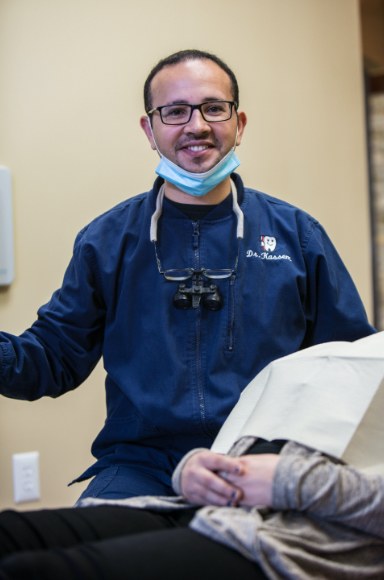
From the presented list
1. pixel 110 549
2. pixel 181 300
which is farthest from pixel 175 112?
pixel 110 549

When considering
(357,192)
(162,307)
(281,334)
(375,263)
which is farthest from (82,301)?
(375,263)

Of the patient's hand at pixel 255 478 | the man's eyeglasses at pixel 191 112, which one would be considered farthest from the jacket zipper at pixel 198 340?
the patient's hand at pixel 255 478

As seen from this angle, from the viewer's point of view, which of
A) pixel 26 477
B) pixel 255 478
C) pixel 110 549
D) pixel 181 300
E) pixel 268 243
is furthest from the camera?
pixel 26 477

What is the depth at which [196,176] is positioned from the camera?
1535mm

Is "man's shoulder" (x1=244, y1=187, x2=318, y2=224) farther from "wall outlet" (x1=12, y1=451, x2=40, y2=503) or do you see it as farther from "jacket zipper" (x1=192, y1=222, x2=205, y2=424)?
"wall outlet" (x1=12, y1=451, x2=40, y2=503)

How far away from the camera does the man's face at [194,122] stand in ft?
5.04

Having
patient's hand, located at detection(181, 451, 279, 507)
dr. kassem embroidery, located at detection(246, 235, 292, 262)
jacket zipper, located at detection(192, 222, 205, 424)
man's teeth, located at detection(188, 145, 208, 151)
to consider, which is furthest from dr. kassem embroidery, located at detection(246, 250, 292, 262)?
patient's hand, located at detection(181, 451, 279, 507)

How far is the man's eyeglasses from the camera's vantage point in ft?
5.06

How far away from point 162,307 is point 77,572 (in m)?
0.70

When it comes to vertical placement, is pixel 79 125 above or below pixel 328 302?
above

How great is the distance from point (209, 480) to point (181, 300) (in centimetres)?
47

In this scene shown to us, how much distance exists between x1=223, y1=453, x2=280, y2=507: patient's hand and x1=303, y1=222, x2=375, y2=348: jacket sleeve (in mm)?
558

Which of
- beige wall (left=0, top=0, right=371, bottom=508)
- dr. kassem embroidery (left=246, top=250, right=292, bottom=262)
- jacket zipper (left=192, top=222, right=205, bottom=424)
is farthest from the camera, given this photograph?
beige wall (left=0, top=0, right=371, bottom=508)

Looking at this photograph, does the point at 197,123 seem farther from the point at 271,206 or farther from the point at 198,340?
the point at 198,340
